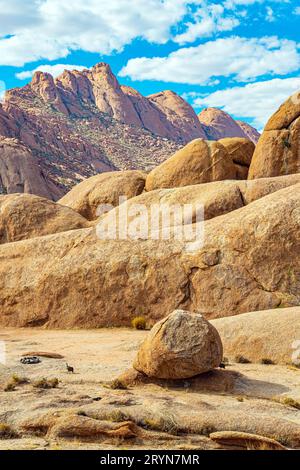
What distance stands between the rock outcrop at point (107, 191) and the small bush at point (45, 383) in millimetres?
22953

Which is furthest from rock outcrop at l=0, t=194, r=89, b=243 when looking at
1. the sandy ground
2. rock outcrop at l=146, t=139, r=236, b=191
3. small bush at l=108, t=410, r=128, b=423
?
small bush at l=108, t=410, r=128, b=423

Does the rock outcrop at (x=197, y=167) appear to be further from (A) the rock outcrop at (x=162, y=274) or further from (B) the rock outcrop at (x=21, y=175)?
(B) the rock outcrop at (x=21, y=175)

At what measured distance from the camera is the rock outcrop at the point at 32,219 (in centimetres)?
3278

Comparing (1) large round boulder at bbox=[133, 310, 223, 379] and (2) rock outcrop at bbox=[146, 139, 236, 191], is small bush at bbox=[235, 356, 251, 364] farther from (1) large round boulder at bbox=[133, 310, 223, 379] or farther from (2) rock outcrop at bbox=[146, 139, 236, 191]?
(2) rock outcrop at bbox=[146, 139, 236, 191]

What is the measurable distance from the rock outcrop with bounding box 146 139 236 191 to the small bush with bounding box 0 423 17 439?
2445 centimetres

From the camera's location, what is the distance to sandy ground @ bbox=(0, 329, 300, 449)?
10875mm

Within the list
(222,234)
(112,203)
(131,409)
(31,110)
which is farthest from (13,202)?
(31,110)

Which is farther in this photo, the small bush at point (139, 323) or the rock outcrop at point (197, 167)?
the rock outcrop at point (197, 167)

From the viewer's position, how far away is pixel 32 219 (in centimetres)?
3312

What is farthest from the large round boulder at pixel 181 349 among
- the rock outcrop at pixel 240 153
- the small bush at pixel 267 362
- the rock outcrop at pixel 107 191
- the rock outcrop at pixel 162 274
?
the rock outcrop at pixel 240 153

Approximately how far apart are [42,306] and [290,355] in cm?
1264

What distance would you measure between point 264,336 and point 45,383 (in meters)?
7.64

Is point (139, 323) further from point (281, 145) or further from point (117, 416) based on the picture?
point (281, 145)

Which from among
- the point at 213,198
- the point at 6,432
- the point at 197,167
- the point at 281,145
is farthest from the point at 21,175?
the point at 6,432
